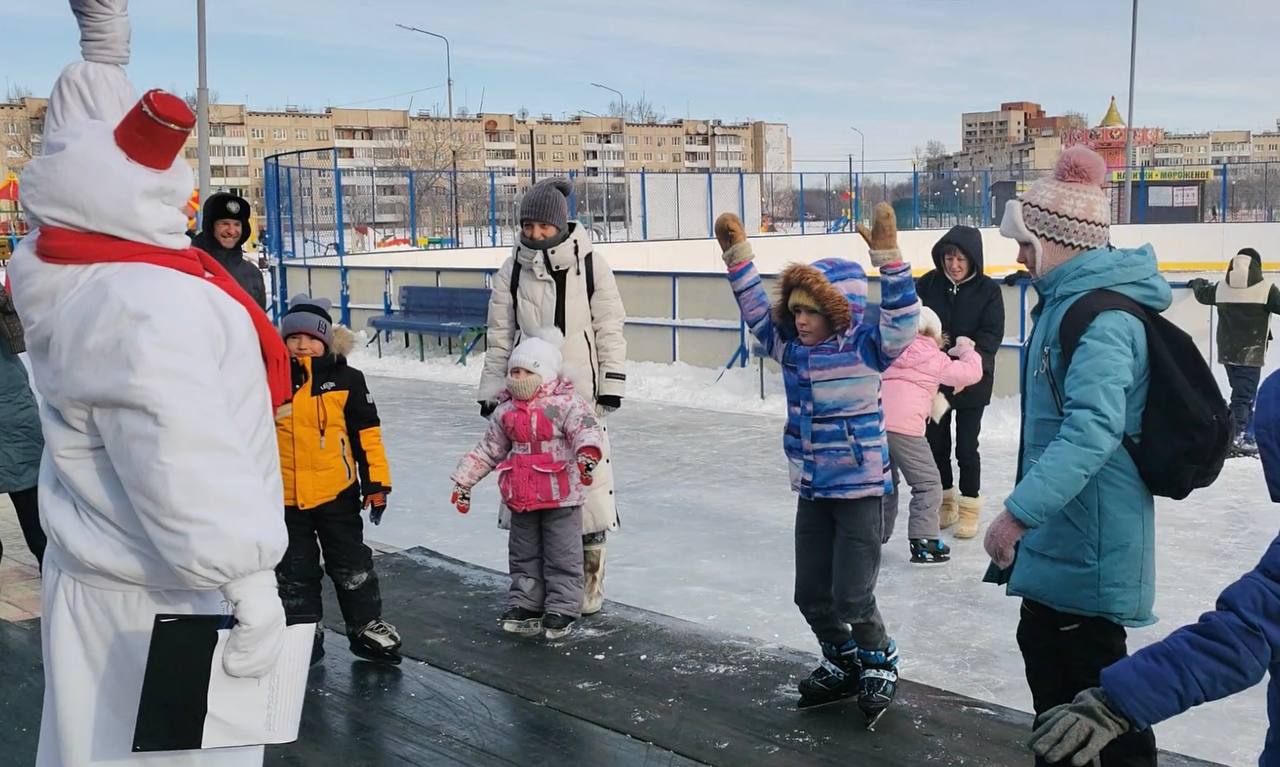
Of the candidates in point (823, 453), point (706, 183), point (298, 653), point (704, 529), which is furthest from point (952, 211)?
point (298, 653)

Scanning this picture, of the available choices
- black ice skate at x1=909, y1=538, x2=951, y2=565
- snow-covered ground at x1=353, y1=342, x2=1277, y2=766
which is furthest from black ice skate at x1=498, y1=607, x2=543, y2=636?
black ice skate at x1=909, y1=538, x2=951, y2=565

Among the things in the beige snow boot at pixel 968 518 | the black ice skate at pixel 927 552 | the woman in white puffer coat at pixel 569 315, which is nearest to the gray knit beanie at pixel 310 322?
the woman in white puffer coat at pixel 569 315

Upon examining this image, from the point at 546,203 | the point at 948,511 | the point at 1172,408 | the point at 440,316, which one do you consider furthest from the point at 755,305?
the point at 440,316

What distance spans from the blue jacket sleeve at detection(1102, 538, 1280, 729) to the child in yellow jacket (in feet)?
9.67

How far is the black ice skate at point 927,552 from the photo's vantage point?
5.94 metres

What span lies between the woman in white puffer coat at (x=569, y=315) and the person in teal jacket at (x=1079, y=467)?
2294mm

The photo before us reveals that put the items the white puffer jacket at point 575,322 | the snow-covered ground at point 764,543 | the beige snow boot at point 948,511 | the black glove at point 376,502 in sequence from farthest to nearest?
the beige snow boot at point 948,511
the white puffer jacket at point 575,322
the snow-covered ground at point 764,543
the black glove at point 376,502

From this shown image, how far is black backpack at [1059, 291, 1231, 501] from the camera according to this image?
9.05ft

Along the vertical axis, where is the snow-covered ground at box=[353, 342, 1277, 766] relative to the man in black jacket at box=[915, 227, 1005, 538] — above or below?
below

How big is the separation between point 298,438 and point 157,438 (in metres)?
2.25

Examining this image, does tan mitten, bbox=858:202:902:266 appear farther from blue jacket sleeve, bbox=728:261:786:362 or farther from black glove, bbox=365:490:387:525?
black glove, bbox=365:490:387:525

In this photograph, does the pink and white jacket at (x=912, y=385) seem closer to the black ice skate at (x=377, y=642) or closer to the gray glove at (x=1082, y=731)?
the black ice skate at (x=377, y=642)

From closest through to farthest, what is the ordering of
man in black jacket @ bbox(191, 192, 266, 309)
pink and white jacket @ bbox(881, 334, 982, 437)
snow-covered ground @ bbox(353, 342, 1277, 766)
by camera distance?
1. snow-covered ground @ bbox(353, 342, 1277, 766)
2. pink and white jacket @ bbox(881, 334, 982, 437)
3. man in black jacket @ bbox(191, 192, 266, 309)

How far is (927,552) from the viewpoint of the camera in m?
5.95
